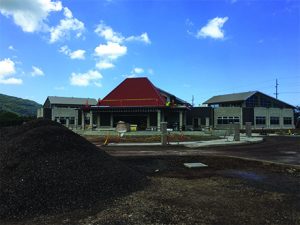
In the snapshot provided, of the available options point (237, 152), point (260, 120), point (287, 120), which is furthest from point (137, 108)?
point (287, 120)

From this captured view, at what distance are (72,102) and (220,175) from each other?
8573cm

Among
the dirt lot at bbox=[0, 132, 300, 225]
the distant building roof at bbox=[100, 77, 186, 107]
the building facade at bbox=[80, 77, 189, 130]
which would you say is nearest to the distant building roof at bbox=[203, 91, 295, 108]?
the building facade at bbox=[80, 77, 189, 130]

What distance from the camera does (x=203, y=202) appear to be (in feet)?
26.1

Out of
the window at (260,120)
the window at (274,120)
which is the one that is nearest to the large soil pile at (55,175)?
the window at (260,120)

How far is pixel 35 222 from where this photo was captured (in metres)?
6.59

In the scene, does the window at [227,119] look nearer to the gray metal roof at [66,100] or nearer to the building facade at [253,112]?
the building facade at [253,112]

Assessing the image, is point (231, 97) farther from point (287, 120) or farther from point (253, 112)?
point (287, 120)

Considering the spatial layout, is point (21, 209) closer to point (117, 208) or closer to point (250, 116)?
point (117, 208)

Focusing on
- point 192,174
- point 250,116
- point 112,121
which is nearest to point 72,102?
point 112,121

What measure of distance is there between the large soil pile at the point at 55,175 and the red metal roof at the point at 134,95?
4533cm

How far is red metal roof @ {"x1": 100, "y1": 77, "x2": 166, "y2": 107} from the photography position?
56.9m

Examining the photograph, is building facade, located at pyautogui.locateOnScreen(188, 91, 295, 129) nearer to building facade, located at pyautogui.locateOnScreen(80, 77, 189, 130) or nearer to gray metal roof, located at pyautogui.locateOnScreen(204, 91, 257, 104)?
gray metal roof, located at pyautogui.locateOnScreen(204, 91, 257, 104)

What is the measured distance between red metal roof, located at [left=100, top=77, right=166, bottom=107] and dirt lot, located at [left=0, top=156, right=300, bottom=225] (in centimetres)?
4424

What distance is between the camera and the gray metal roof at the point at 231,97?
242 ft
